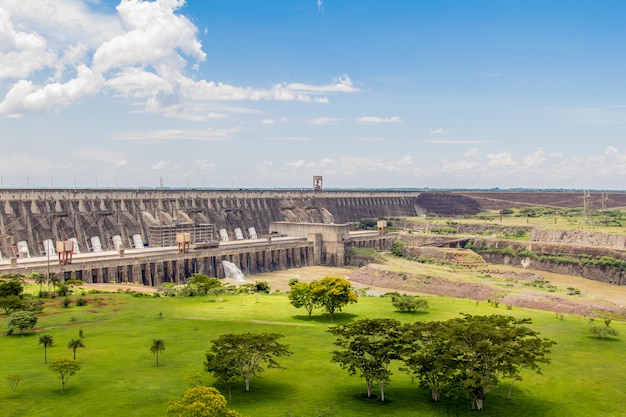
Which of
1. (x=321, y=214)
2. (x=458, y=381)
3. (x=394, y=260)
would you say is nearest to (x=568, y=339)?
(x=458, y=381)

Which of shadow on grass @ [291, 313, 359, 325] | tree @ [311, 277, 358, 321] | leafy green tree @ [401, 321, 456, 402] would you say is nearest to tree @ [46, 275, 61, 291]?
shadow on grass @ [291, 313, 359, 325]

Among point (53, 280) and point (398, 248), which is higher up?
point (53, 280)

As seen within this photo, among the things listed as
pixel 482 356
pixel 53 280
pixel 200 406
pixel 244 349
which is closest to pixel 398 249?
pixel 53 280

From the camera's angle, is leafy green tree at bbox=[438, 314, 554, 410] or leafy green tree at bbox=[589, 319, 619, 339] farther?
leafy green tree at bbox=[589, 319, 619, 339]

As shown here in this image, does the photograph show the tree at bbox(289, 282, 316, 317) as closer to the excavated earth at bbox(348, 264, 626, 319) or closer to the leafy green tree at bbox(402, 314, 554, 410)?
the leafy green tree at bbox(402, 314, 554, 410)

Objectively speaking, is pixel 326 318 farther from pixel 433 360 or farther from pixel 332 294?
pixel 433 360

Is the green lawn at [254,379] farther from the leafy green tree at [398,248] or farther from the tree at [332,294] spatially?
the leafy green tree at [398,248]

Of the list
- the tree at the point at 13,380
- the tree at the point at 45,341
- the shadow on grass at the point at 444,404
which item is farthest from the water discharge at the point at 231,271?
the tree at the point at 13,380
